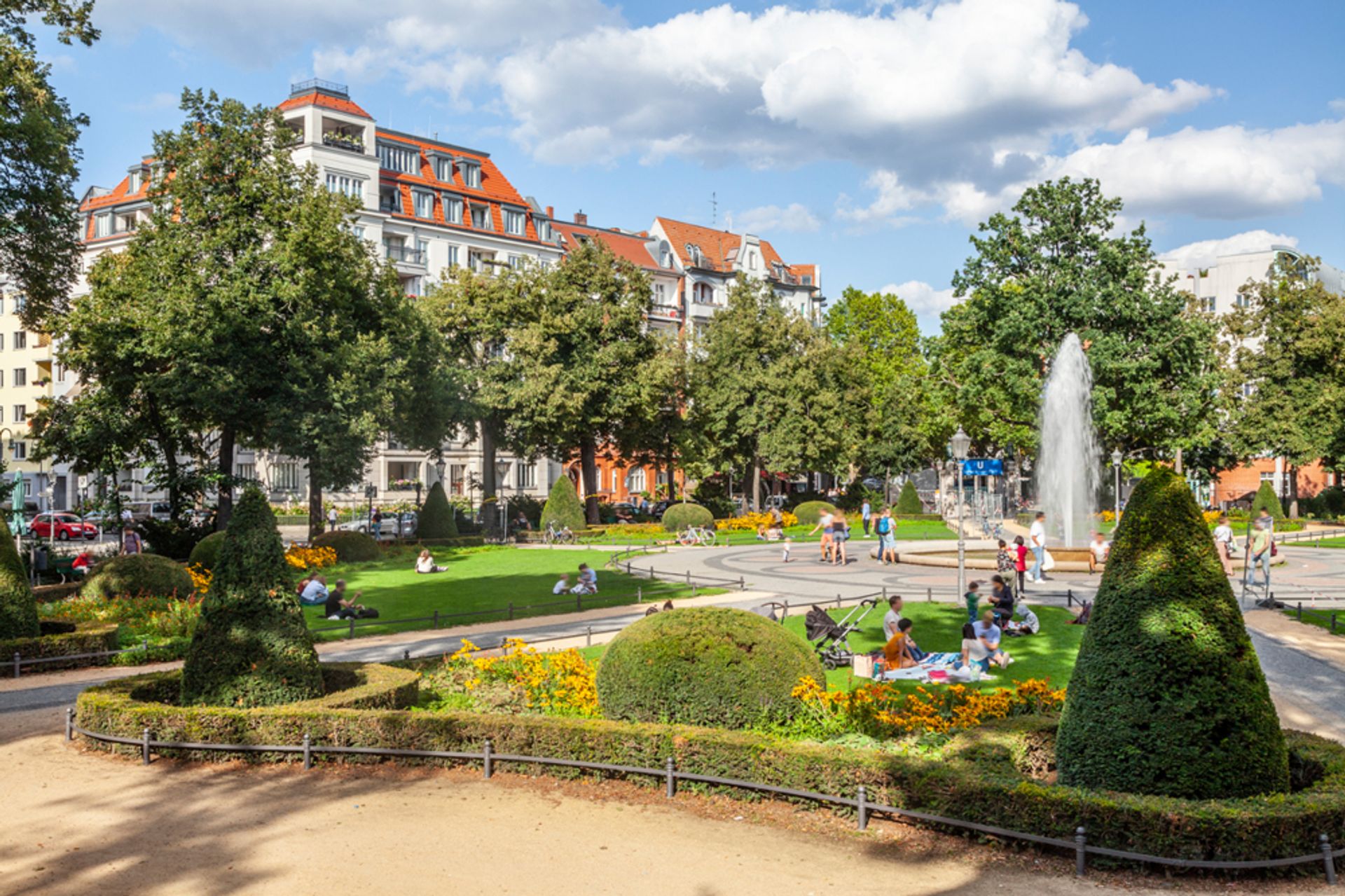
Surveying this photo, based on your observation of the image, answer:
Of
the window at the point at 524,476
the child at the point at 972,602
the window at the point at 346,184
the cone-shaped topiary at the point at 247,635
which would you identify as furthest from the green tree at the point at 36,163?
the window at the point at 524,476

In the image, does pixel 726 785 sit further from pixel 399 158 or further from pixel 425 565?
pixel 399 158

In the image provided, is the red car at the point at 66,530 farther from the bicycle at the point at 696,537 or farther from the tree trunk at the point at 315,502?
the bicycle at the point at 696,537

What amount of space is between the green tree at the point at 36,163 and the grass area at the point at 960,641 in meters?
21.2

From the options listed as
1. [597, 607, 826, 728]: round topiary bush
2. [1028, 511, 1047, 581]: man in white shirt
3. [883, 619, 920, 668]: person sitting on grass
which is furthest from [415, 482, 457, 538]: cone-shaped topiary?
[597, 607, 826, 728]: round topiary bush

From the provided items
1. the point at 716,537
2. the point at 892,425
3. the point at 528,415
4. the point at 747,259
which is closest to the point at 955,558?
the point at 716,537

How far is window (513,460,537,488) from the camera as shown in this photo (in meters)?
77.3

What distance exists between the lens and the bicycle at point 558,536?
47281mm

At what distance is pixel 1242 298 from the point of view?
94.2 m

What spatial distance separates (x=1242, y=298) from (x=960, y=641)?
88976mm

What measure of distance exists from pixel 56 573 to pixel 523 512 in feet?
82.3

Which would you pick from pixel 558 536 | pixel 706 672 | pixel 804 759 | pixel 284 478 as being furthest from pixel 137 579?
pixel 284 478

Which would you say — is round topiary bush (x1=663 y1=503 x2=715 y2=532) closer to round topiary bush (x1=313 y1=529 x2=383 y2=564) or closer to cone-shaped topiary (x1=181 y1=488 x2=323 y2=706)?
round topiary bush (x1=313 y1=529 x2=383 y2=564)

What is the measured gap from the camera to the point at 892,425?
2729 inches

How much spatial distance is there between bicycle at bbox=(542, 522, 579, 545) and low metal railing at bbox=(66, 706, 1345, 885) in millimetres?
33803
